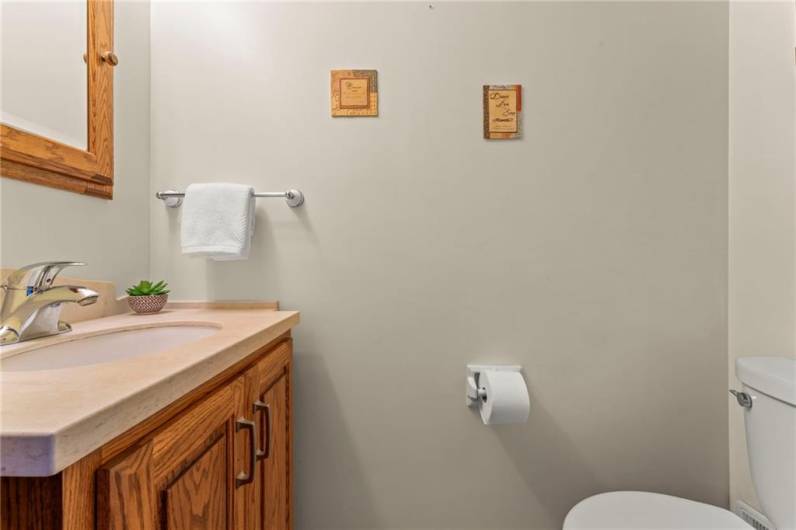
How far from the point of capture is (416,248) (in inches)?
46.9

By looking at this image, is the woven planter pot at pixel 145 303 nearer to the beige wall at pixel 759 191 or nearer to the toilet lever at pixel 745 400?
the toilet lever at pixel 745 400

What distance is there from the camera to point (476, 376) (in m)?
1.17

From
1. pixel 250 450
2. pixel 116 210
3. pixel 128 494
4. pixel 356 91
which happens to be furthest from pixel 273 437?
pixel 356 91

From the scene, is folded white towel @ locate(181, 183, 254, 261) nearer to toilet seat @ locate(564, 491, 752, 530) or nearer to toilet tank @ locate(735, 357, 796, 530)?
toilet seat @ locate(564, 491, 752, 530)

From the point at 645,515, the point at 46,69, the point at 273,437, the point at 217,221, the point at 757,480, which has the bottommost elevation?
the point at 645,515

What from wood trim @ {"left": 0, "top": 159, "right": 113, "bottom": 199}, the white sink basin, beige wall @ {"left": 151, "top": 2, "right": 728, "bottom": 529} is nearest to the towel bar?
beige wall @ {"left": 151, "top": 2, "right": 728, "bottom": 529}

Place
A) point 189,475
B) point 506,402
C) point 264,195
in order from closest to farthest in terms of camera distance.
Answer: point 189,475 < point 506,402 < point 264,195

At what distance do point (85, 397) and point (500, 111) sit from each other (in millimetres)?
1213

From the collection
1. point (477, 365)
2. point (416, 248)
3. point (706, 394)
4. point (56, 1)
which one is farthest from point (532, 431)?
point (56, 1)

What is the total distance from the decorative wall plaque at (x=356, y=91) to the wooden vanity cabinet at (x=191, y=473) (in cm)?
78

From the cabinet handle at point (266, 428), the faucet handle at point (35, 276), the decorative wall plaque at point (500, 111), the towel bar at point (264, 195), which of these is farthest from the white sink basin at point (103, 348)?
the decorative wall plaque at point (500, 111)

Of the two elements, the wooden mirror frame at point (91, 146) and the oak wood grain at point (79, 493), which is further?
the wooden mirror frame at point (91, 146)

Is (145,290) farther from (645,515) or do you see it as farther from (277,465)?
(645,515)

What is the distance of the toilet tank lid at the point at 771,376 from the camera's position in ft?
2.76
